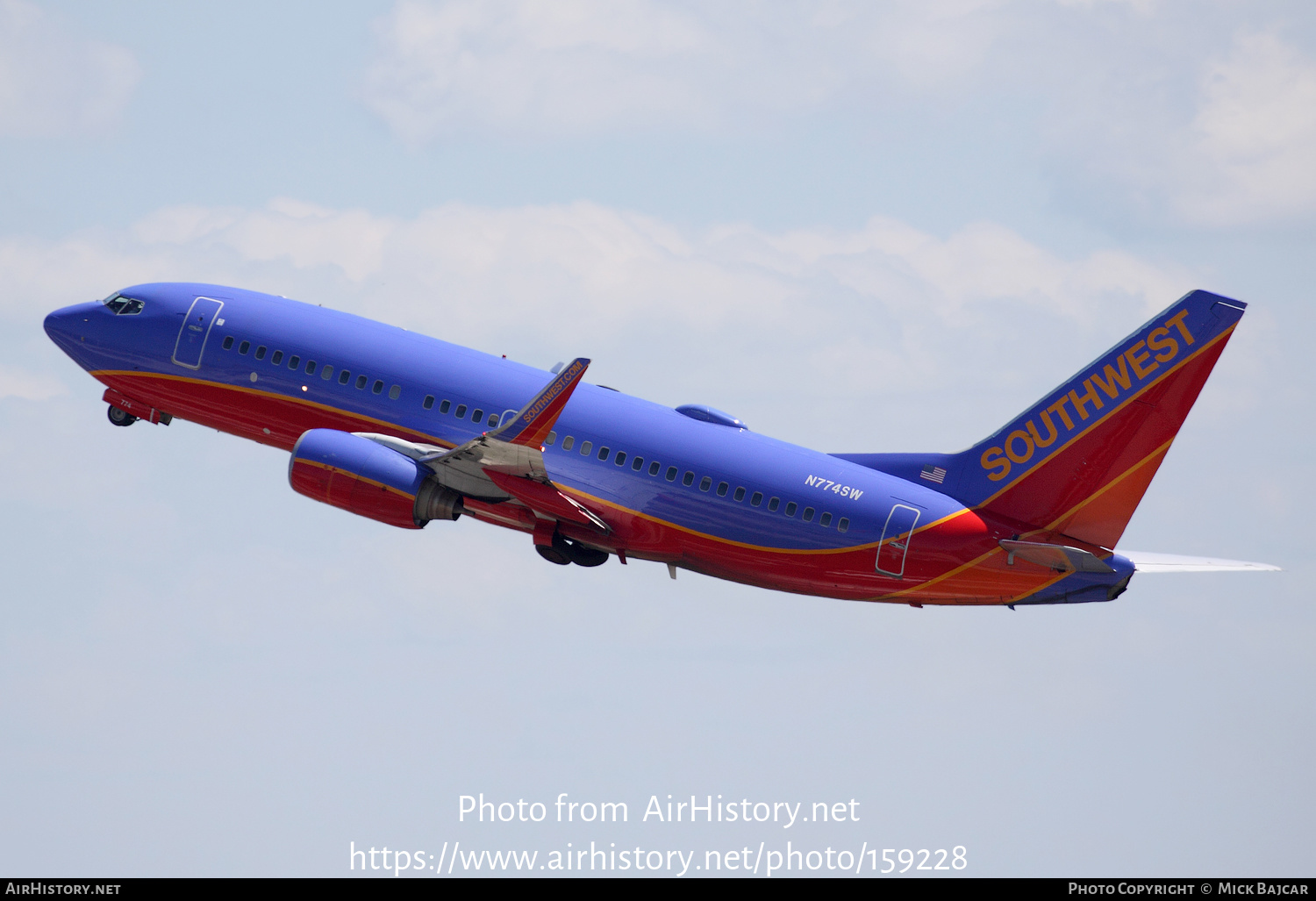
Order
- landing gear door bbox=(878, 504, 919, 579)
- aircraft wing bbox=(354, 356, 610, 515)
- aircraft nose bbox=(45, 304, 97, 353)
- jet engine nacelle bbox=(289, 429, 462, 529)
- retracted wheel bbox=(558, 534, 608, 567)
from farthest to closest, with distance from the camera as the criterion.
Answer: aircraft nose bbox=(45, 304, 97, 353), retracted wheel bbox=(558, 534, 608, 567), jet engine nacelle bbox=(289, 429, 462, 529), landing gear door bbox=(878, 504, 919, 579), aircraft wing bbox=(354, 356, 610, 515)

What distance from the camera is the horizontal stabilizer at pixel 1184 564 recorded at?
4788cm

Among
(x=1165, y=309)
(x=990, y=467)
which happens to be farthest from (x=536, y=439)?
(x=1165, y=309)

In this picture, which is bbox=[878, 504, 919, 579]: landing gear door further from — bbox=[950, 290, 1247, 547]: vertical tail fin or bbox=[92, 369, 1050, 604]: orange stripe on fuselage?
bbox=[950, 290, 1247, 547]: vertical tail fin

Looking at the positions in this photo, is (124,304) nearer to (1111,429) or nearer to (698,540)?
(698,540)

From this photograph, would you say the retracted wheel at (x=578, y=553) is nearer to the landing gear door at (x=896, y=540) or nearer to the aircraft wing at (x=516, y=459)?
the aircraft wing at (x=516, y=459)

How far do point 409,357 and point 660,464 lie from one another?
27.1 feet

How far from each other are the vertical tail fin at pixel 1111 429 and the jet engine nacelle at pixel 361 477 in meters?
16.1

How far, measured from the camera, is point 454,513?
1993 inches

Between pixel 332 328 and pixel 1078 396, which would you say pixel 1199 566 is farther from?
pixel 332 328

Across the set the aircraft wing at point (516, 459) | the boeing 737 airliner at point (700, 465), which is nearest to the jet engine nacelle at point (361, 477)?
the boeing 737 airliner at point (700, 465)

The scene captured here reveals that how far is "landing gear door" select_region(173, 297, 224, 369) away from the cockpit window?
2078 mm

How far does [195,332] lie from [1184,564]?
30.1 meters

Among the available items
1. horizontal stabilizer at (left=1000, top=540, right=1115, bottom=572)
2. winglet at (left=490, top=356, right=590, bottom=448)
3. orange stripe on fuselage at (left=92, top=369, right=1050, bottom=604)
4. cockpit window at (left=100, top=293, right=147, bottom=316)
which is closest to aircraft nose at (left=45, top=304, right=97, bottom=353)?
cockpit window at (left=100, top=293, right=147, bottom=316)

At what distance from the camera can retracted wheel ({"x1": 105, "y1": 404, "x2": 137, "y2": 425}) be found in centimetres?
5591
